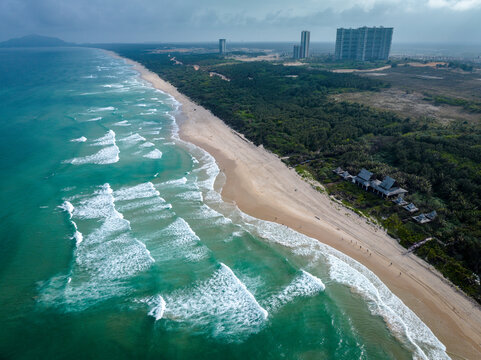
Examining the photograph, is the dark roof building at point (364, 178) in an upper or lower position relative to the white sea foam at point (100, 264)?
upper

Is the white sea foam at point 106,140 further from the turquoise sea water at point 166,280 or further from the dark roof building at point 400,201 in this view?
the dark roof building at point 400,201

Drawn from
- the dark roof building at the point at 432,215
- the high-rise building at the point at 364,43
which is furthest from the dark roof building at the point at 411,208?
Result: the high-rise building at the point at 364,43

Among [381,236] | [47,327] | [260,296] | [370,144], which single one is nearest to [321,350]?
[260,296]

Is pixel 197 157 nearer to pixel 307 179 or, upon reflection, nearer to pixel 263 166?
pixel 263 166

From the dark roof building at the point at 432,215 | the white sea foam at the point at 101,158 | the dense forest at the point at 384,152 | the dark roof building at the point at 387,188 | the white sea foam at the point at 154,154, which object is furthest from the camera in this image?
the white sea foam at the point at 154,154

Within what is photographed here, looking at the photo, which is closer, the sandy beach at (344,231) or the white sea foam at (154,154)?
the sandy beach at (344,231)

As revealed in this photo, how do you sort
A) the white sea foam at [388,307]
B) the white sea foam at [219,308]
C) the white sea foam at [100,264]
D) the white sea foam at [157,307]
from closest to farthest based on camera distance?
the white sea foam at [388,307], the white sea foam at [219,308], the white sea foam at [157,307], the white sea foam at [100,264]
